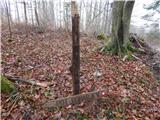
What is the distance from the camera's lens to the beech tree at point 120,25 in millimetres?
7594

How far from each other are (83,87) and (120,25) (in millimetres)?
4248

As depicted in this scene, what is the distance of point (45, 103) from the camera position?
3.74m

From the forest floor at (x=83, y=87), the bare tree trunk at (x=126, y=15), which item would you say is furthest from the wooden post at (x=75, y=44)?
the bare tree trunk at (x=126, y=15)

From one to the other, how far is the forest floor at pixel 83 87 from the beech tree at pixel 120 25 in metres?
0.68

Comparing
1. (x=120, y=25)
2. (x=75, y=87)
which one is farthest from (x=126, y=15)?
(x=75, y=87)

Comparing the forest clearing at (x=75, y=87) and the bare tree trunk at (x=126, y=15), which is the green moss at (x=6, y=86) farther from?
the bare tree trunk at (x=126, y=15)

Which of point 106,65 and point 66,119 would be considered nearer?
point 66,119

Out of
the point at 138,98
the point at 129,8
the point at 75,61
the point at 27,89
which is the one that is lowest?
the point at 138,98

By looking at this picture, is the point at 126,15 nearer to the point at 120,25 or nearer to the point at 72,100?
the point at 120,25

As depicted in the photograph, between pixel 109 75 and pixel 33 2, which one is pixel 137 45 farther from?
pixel 33 2

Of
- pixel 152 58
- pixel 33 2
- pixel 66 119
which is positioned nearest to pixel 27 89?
pixel 66 119

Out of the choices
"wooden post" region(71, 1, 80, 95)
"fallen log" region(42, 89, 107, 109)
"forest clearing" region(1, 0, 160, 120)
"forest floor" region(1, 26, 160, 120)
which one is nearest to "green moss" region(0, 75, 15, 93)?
"forest clearing" region(1, 0, 160, 120)

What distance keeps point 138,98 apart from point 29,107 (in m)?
2.50

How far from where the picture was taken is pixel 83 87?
442 cm
